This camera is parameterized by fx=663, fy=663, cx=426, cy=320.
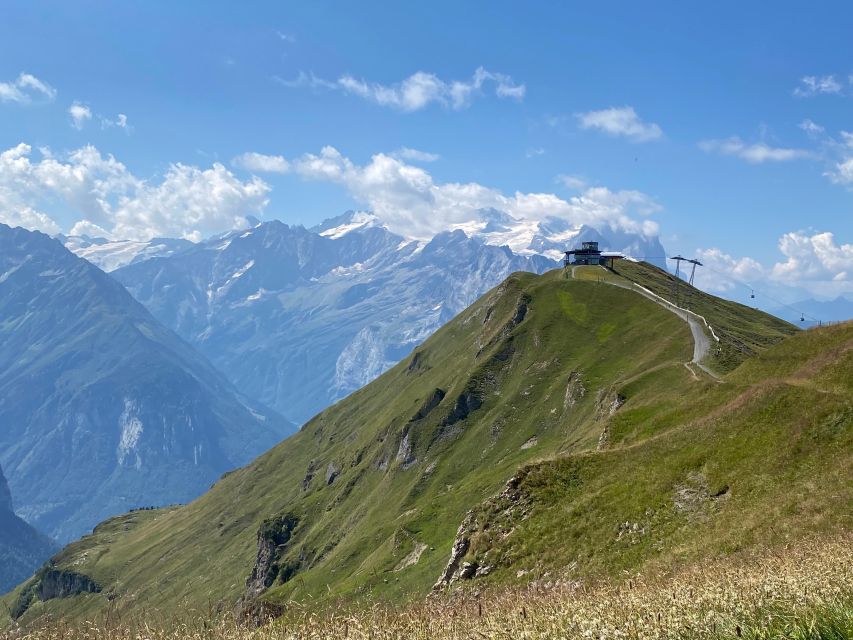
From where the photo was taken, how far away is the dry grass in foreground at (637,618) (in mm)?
11672

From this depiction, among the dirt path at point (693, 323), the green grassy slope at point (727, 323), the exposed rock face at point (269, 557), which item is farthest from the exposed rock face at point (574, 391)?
the exposed rock face at point (269, 557)

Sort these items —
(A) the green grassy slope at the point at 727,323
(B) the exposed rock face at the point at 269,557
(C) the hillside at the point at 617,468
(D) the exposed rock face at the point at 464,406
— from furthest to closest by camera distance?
(B) the exposed rock face at the point at 269,557 < (D) the exposed rock face at the point at 464,406 < (A) the green grassy slope at the point at 727,323 < (C) the hillside at the point at 617,468

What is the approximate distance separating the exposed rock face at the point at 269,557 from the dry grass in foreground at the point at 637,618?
557ft

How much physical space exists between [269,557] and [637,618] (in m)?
190

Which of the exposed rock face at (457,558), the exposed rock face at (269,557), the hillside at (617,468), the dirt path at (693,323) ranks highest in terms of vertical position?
the dirt path at (693,323)

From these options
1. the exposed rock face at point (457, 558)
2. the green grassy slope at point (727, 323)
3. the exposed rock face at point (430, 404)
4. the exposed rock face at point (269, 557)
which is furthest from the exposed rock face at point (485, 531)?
the exposed rock face at point (269, 557)

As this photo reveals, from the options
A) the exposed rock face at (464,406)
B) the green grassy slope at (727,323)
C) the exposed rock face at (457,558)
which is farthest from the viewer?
the exposed rock face at (464,406)

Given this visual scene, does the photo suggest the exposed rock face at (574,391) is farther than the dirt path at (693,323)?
Yes

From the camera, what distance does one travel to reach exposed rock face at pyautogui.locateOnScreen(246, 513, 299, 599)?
177 metres

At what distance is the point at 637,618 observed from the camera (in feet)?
40.3

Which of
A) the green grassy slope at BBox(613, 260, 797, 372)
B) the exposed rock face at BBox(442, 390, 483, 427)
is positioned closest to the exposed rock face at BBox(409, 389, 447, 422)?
→ the exposed rock face at BBox(442, 390, 483, 427)

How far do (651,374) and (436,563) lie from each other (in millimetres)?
40049

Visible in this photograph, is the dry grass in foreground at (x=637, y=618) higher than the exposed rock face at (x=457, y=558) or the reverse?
higher

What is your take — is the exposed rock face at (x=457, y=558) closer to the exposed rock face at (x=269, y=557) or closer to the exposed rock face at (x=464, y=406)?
the exposed rock face at (x=464, y=406)
